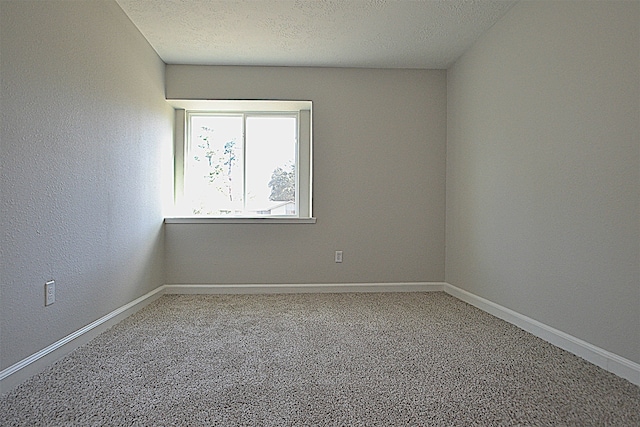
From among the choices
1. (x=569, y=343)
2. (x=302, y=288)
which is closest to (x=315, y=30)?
(x=302, y=288)

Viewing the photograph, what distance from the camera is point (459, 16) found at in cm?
337

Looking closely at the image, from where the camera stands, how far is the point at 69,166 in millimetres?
2510

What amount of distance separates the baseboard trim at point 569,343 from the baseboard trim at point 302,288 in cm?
80

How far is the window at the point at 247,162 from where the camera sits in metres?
4.80

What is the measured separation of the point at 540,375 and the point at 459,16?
2540 millimetres

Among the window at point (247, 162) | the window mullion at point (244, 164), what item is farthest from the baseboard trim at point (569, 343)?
the window mullion at point (244, 164)

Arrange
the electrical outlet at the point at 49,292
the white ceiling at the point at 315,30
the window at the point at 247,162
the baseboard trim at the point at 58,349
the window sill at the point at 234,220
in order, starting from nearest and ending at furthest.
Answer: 1. the baseboard trim at the point at 58,349
2. the electrical outlet at the point at 49,292
3. the white ceiling at the point at 315,30
4. the window sill at the point at 234,220
5. the window at the point at 247,162

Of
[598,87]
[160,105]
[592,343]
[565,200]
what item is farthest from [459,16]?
[160,105]

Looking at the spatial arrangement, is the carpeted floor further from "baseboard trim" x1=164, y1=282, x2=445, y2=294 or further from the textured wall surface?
"baseboard trim" x1=164, y1=282, x2=445, y2=294

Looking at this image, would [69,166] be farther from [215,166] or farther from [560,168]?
[560,168]

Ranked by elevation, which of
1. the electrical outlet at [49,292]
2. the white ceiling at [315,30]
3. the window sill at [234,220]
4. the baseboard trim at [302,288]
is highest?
the white ceiling at [315,30]

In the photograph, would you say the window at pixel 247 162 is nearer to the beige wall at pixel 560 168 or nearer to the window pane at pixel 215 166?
the window pane at pixel 215 166

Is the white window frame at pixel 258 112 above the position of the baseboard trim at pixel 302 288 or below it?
above

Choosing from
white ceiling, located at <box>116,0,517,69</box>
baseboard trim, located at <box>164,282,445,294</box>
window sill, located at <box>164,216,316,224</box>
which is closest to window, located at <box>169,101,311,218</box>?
window sill, located at <box>164,216,316,224</box>
